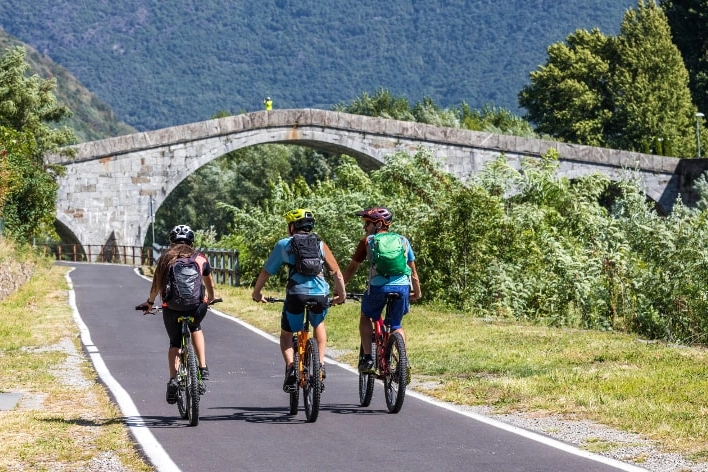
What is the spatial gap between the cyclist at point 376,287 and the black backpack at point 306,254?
20.9 inches

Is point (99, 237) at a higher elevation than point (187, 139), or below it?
below

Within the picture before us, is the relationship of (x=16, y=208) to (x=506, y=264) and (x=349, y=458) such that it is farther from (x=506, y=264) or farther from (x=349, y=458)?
(x=349, y=458)

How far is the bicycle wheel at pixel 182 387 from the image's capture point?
1005cm

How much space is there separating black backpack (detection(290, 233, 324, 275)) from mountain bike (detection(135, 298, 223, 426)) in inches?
26.8

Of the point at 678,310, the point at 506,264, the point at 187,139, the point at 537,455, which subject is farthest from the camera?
the point at 187,139

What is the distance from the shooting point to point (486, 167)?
2739cm

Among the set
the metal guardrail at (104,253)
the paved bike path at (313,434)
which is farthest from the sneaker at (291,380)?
the metal guardrail at (104,253)

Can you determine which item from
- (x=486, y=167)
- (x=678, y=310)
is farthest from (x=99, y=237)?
(x=678, y=310)

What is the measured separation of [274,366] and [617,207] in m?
12.8

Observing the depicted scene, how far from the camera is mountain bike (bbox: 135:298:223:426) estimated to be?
976cm

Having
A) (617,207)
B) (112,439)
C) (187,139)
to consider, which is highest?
(187,139)

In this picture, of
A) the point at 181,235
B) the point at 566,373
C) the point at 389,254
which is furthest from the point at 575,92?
the point at 181,235

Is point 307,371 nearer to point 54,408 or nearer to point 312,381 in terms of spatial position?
point 312,381

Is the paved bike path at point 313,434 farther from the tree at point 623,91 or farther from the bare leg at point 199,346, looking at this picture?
the tree at point 623,91
